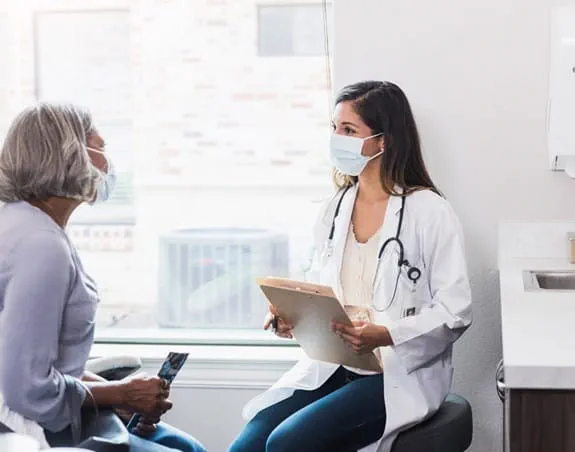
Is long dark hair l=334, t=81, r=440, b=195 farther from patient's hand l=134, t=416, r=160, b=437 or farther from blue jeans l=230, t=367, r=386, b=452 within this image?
patient's hand l=134, t=416, r=160, b=437

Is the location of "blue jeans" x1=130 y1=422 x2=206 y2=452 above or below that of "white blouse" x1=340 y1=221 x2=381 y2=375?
below

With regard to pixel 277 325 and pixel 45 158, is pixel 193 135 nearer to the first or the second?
pixel 277 325

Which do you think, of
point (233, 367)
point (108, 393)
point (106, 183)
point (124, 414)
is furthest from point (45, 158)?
point (233, 367)

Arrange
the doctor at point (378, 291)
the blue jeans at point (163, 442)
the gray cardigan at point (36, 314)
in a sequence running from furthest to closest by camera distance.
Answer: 1. the doctor at point (378, 291)
2. the blue jeans at point (163, 442)
3. the gray cardigan at point (36, 314)

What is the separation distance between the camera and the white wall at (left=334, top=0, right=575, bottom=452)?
2.62m

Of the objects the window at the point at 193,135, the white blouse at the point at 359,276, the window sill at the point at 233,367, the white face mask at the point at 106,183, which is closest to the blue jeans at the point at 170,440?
the white blouse at the point at 359,276

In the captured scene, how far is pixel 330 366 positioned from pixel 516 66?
1006 millimetres

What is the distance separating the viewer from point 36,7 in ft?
10.6

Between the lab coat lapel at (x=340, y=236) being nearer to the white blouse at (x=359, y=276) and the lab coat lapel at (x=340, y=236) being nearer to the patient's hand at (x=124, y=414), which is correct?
the white blouse at (x=359, y=276)

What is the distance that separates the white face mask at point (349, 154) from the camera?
2.41 metres

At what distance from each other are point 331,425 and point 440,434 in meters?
0.25

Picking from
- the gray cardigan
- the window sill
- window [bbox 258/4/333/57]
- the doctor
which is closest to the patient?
the gray cardigan

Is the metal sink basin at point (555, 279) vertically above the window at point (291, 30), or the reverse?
the window at point (291, 30)

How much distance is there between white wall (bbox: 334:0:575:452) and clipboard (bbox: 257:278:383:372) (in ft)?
1.90
